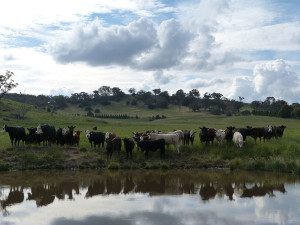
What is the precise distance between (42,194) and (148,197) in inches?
176

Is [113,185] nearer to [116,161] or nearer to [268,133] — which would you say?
[116,161]

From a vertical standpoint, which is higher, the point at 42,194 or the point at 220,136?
the point at 220,136

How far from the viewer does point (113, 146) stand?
67.9 feet

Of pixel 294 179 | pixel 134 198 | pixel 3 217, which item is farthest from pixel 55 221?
pixel 294 179

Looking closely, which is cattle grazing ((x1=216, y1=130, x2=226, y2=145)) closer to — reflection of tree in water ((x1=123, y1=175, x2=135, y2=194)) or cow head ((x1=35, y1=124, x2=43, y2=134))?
reflection of tree in water ((x1=123, y1=175, x2=135, y2=194))

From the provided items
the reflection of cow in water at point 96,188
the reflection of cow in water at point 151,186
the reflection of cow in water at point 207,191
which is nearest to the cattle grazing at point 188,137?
the reflection of cow in water at point 151,186

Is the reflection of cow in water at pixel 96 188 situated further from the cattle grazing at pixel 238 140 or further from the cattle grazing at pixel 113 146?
the cattle grazing at pixel 238 140

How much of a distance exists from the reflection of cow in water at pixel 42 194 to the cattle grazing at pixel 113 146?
5654mm

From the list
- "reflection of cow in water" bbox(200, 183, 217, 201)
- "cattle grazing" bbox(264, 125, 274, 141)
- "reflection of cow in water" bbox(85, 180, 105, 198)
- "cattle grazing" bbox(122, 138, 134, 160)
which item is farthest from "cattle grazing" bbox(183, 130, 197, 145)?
"reflection of cow in water" bbox(85, 180, 105, 198)

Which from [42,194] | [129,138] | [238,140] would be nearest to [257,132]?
[238,140]

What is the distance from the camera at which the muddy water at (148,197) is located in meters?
10.6

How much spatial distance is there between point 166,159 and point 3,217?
11502 millimetres

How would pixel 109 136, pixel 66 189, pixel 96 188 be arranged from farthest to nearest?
1. pixel 109 136
2. pixel 96 188
3. pixel 66 189

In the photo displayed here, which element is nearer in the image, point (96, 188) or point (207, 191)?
point (207, 191)
